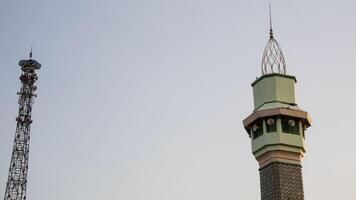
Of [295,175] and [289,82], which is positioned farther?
[289,82]

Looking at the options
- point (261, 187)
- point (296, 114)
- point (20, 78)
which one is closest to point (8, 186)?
point (20, 78)

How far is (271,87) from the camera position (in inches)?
2498

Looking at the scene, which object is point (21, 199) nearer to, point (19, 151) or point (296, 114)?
point (19, 151)

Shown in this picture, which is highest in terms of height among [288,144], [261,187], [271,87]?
[271,87]

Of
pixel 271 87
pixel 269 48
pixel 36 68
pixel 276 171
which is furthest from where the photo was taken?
pixel 36 68

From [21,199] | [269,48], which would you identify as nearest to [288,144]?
[269,48]

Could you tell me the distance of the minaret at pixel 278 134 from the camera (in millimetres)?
58719

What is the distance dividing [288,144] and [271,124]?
2844 mm

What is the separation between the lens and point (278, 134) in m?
60.2

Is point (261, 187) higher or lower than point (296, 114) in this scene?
lower

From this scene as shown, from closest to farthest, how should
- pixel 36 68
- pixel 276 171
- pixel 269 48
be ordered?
pixel 276 171
pixel 269 48
pixel 36 68

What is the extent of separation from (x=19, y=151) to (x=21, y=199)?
598 centimetres

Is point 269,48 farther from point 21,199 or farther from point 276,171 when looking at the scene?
point 21,199

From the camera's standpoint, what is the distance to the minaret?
58719 millimetres
